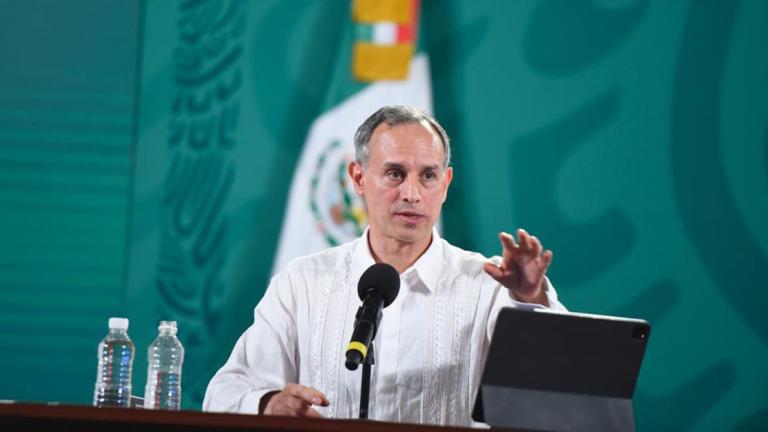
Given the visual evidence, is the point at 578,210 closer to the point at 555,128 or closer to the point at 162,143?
the point at 555,128

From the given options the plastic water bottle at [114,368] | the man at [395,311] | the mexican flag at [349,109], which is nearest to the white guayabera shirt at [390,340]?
the man at [395,311]

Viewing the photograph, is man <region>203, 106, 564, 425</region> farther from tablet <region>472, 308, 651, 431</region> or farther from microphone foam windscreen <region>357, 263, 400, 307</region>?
tablet <region>472, 308, 651, 431</region>

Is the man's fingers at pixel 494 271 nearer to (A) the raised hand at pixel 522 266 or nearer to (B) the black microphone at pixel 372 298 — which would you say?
(A) the raised hand at pixel 522 266

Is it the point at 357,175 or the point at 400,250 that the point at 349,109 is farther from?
the point at 400,250

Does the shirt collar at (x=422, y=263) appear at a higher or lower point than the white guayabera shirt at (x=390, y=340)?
higher

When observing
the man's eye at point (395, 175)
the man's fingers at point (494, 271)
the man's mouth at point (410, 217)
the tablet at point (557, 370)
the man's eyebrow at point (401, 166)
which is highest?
the man's eyebrow at point (401, 166)

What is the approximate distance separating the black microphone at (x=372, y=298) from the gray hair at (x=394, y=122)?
764 mm

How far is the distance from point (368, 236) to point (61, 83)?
2.25m

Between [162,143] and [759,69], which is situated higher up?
[759,69]

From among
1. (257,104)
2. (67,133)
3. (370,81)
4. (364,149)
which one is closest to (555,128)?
(370,81)

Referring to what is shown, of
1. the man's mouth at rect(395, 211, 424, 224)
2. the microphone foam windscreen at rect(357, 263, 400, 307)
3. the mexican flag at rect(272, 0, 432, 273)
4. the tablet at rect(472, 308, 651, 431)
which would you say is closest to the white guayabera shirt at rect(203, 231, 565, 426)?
the man's mouth at rect(395, 211, 424, 224)

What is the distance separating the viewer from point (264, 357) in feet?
8.26

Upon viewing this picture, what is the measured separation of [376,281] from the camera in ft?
6.44

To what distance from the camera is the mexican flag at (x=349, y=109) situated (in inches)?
166
